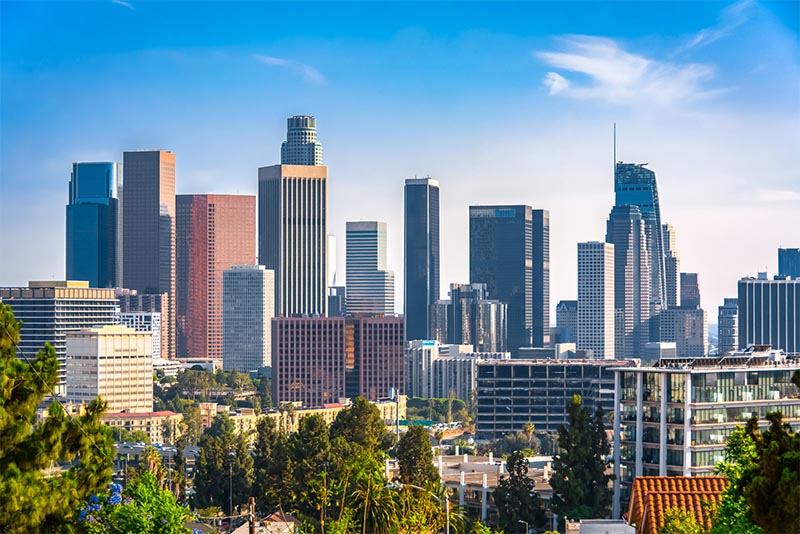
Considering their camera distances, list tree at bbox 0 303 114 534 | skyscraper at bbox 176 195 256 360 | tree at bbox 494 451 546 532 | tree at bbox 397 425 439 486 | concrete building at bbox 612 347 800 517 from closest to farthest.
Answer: tree at bbox 0 303 114 534
tree at bbox 494 451 546 532
concrete building at bbox 612 347 800 517
tree at bbox 397 425 439 486
skyscraper at bbox 176 195 256 360

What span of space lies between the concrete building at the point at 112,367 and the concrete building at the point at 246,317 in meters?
59.3

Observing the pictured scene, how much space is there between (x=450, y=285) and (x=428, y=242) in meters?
10.8

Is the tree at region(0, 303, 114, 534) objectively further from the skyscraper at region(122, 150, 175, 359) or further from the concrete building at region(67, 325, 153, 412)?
the skyscraper at region(122, 150, 175, 359)

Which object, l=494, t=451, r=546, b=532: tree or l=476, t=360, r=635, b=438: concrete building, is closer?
l=494, t=451, r=546, b=532: tree

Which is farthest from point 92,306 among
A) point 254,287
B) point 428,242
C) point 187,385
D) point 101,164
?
point 428,242

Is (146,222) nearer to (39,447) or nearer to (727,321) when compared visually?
(727,321)

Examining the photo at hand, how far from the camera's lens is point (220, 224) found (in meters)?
187

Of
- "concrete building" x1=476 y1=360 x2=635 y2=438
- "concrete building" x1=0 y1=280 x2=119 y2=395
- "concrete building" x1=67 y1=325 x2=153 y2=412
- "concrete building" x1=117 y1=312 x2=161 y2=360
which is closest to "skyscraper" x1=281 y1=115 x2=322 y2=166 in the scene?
"concrete building" x1=117 y1=312 x2=161 y2=360

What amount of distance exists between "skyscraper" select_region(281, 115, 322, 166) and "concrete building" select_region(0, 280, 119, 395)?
7140 cm

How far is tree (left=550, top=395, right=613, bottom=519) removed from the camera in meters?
35.5

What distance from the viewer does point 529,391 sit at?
320 ft

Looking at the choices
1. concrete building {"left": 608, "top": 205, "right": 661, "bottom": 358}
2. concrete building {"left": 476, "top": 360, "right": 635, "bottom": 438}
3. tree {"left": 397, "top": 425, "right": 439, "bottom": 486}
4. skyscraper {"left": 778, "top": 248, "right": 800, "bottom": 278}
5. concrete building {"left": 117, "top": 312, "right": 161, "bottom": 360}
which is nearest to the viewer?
tree {"left": 397, "top": 425, "right": 439, "bottom": 486}

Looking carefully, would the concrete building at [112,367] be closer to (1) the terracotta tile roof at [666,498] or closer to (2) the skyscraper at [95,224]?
(2) the skyscraper at [95,224]

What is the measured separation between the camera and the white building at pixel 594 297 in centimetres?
18812
